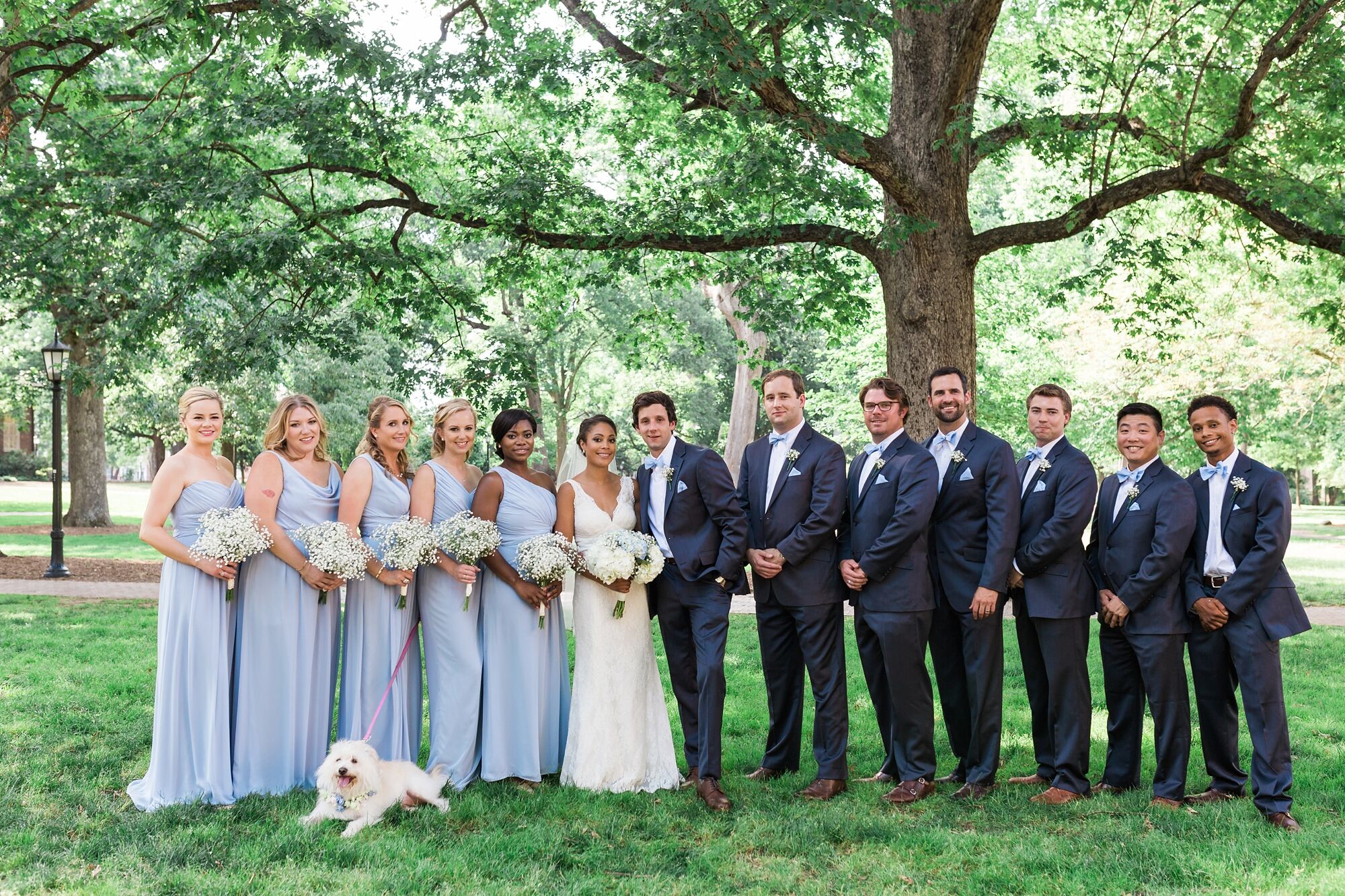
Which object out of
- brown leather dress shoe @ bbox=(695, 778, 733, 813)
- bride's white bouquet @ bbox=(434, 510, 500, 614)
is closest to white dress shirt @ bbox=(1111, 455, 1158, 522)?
brown leather dress shoe @ bbox=(695, 778, 733, 813)

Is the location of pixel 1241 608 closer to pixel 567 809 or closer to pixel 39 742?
pixel 567 809

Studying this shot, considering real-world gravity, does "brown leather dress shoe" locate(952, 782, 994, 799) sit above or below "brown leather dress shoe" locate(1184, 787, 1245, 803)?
below

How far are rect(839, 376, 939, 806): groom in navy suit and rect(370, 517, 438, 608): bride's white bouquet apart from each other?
2482 mm

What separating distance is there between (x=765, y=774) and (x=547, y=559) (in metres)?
2.05

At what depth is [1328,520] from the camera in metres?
44.0

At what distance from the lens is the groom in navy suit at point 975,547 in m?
6.14

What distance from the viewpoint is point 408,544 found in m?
6.14

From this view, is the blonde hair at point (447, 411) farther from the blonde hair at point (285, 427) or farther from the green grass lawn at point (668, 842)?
the green grass lawn at point (668, 842)

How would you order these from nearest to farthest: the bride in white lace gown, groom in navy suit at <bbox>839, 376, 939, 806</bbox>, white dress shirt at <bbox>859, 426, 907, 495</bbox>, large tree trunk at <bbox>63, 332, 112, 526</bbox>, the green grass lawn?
1. the green grass lawn
2. groom in navy suit at <bbox>839, 376, 939, 806</bbox>
3. white dress shirt at <bbox>859, 426, 907, 495</bbox>
4. the bride in white lace gown
5. large tree trunk at <bbox>63, 332, 112, 526</bbox>

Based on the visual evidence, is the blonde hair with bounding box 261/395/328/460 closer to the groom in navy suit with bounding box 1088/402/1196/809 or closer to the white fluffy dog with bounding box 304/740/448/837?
the white fluffy dog with bounding box 304/740/448/837

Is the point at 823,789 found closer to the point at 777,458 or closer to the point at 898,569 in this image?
the point at 898,569

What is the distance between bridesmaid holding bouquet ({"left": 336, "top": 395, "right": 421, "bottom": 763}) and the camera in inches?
254

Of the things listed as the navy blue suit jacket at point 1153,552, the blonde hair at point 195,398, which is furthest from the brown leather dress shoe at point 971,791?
the blonde hair at point 195,398

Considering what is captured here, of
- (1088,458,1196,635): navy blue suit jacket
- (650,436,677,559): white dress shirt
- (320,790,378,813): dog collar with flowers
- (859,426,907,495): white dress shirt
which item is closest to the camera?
(320,790,378,813): dog collar with flowers
